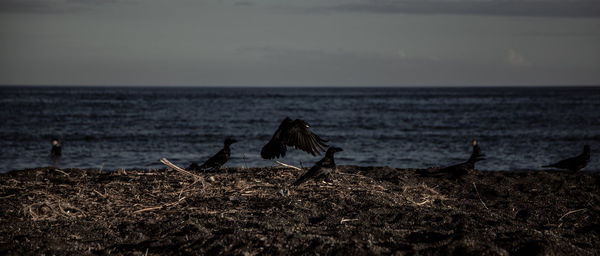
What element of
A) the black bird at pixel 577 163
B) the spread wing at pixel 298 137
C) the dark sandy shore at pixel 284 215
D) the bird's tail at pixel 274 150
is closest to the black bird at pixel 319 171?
the dark sandy shore at pixel 284 215

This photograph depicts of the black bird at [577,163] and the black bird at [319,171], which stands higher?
the black bird at [319,171]

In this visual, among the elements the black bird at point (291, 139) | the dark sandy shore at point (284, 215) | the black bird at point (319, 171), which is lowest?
the dark sandy shore at point (284, 215)

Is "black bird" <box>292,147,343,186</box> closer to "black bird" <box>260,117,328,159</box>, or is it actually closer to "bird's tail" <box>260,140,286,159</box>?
"black bird" <box>260,117,328,159</box>

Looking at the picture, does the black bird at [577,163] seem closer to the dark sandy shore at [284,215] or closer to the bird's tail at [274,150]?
the dark sandy shore at [284,215]

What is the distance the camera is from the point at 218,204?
761cm

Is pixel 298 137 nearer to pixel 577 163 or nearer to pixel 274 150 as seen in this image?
pixel 274 150

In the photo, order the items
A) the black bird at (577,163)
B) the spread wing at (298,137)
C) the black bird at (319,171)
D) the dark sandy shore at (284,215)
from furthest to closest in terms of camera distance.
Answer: the black bird at (577,163) < the spread wing at (298,137) < the black bird at (319,171) < the dark sandy shore at (284,215)

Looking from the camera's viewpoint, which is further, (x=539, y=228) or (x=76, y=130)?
(x=76, y=130)

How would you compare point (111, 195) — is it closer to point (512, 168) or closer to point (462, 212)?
point (462, 212)

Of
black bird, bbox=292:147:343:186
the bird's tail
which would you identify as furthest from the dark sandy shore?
the bird's tail

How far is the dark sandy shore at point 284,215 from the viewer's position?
570 cm

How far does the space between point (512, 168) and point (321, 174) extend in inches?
501

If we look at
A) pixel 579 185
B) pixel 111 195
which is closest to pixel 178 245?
pixel 111 195

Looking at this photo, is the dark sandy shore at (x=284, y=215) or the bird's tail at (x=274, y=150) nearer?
the dark sandy shore at (x=284, y=215)
